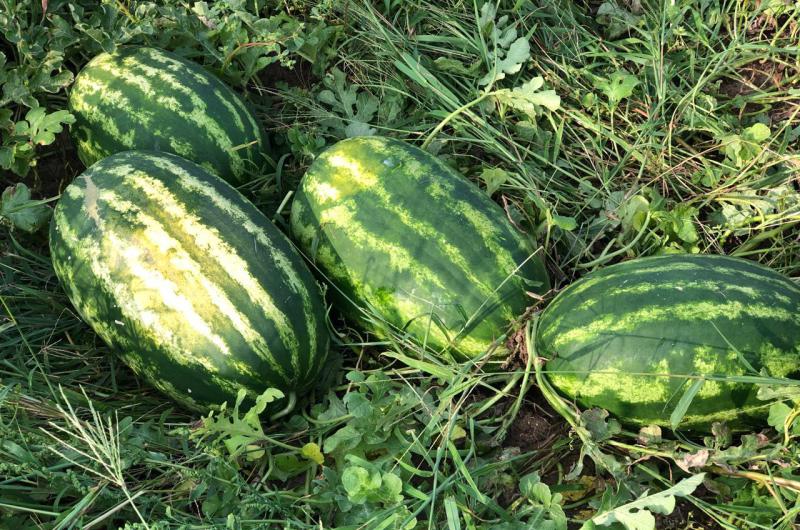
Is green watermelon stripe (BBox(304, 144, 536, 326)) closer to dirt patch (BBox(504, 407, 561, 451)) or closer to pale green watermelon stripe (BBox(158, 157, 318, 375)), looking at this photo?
pale green watermelon stripe (BBox(158, 157, 318, 375))

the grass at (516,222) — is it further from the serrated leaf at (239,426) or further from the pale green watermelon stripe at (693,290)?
the pale green watermelon stripe at (693,290)

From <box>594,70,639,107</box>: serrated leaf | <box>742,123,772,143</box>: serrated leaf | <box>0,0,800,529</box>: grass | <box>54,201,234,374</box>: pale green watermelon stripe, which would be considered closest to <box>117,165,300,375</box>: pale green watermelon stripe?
<box>54,201,234,374</box>: pale green watermelon stripe

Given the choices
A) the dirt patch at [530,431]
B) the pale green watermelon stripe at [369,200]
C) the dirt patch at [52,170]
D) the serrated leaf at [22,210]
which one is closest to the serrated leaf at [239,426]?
the pale green watermelon stripe at [369,200]

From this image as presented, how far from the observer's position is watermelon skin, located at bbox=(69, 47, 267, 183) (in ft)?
8.87

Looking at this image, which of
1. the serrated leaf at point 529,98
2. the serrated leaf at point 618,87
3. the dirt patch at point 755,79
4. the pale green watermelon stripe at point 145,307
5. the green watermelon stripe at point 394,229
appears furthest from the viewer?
the dirt patch at point 755,79

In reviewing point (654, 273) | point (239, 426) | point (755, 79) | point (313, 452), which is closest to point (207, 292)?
point (239, 426)

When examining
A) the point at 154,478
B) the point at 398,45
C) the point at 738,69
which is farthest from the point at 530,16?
the point at 154,478

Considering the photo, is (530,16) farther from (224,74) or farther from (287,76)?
(224,74)

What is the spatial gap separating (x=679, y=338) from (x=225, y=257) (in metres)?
1.37

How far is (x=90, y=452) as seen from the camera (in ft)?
7.25

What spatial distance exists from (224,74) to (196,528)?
6.20 feet

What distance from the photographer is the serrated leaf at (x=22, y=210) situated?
106 inches

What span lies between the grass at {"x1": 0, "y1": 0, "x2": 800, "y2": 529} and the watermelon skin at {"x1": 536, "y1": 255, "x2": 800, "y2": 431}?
0.09 metres

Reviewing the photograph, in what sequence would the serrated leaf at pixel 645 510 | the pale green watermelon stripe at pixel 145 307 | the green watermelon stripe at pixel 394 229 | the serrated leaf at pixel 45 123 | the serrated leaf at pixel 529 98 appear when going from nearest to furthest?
the serrated leaf at pixel 645 510 → the pale green watermelon stripe at pixel 145 307 → the green watermelon stripe at pixel 394 229 → the serrated leaf at pixel 45 123 → the serrated leaf at pixel 529 98
